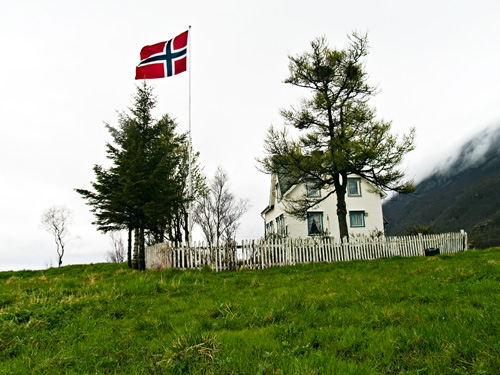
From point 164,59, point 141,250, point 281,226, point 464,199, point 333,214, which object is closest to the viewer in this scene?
point 164,59

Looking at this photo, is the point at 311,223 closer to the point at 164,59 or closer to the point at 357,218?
the point at 357,218

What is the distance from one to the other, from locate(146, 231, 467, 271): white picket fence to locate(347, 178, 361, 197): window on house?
10209mm

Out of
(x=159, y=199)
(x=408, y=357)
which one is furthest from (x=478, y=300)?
(x=159, y=199)

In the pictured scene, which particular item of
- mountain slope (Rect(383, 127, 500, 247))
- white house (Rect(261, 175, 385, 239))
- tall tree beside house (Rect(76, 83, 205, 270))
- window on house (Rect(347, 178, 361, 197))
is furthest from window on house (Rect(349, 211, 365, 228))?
tall tree beside house (Rect(76, 83, 205, 270))

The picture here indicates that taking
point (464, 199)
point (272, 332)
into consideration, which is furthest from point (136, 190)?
point (464, 199)

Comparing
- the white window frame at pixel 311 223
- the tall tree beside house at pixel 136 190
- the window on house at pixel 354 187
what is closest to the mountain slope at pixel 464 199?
the window on house at pixel 354 187

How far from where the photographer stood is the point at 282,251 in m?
16.7

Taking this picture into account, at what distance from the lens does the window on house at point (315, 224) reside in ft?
99.0

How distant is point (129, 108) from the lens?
69.5 feet

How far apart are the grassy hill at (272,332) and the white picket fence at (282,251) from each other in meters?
7.63

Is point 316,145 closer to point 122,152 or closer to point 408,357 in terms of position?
point 122,152

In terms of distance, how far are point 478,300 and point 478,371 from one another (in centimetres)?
279

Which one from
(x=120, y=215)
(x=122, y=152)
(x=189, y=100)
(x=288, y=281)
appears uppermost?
(x=189, y=100)

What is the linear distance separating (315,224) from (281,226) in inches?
131
